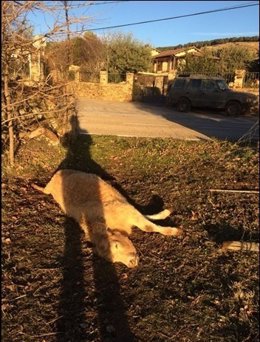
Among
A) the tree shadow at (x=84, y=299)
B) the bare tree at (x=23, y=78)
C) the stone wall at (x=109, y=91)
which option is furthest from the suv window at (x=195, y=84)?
the tree shadow at (x=84, y=299)

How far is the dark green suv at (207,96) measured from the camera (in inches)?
865

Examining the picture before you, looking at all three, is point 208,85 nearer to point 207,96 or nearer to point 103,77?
point 207,96

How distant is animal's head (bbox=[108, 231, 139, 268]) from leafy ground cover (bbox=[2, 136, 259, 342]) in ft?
0.30

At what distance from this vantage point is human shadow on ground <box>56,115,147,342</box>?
3790 mm

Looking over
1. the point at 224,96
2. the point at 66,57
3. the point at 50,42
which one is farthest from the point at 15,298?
the point at 224,96

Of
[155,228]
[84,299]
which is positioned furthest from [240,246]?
[84,299]

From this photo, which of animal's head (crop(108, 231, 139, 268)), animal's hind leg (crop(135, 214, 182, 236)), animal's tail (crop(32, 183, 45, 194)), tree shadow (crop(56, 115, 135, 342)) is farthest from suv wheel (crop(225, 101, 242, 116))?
animal's head (crop(108, 231, 139, 268))

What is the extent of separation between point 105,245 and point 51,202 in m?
1.83

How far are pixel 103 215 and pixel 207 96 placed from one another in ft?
58.4

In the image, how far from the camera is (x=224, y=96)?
22000 mm

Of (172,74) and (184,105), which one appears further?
(172,74)

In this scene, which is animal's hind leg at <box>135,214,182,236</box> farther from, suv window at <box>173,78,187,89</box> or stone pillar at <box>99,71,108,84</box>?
stone pillar at <box>99,71,108,84</box>

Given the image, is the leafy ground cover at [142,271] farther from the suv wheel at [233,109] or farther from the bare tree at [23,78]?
the suv wheel at [233,109]

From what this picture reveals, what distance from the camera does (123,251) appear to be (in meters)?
4.96
